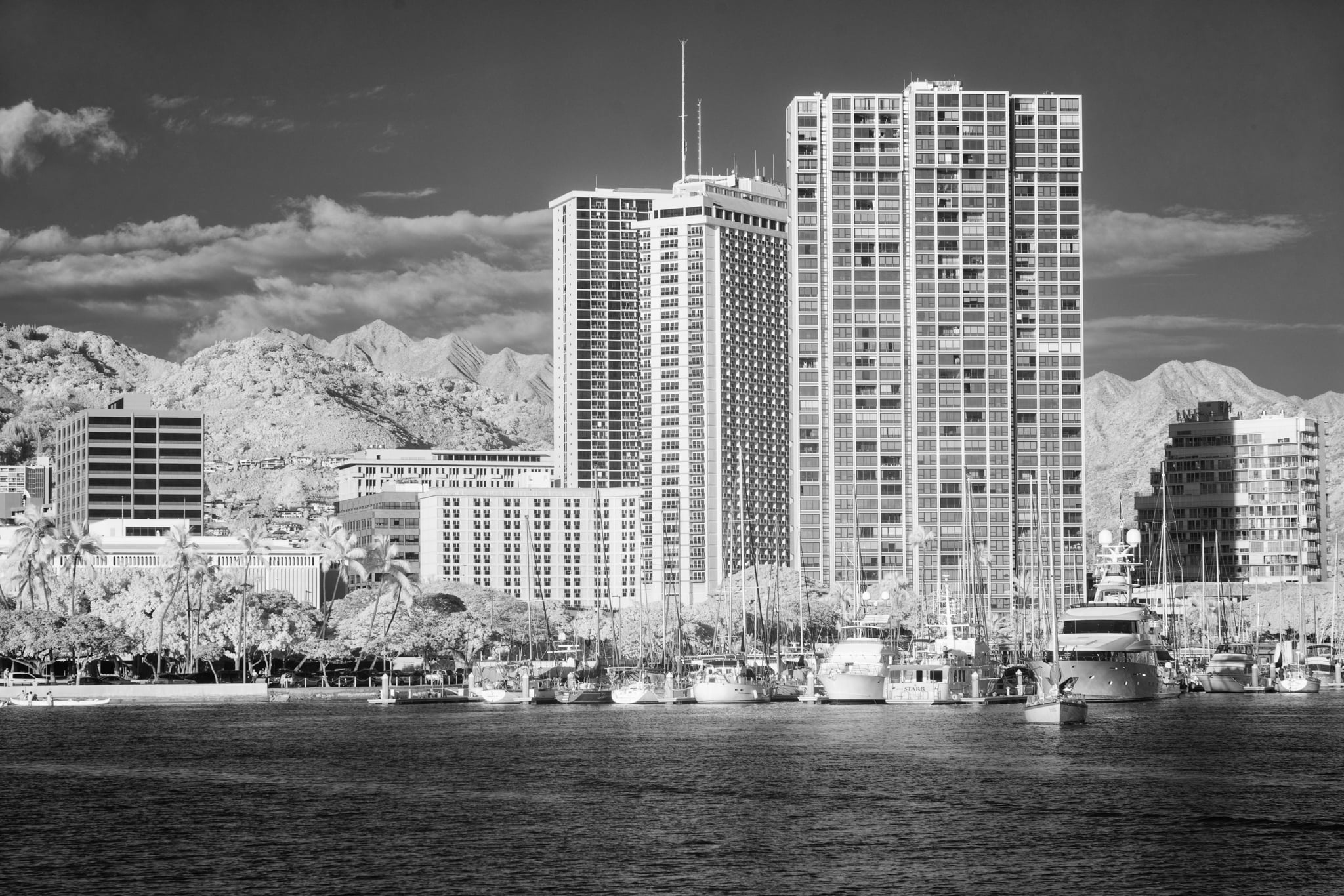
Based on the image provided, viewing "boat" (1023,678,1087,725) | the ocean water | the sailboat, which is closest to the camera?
the ocean water

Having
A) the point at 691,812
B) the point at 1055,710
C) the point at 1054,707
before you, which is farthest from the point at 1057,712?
the point at 691,812

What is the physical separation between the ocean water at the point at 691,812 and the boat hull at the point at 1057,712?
1894 millimetres

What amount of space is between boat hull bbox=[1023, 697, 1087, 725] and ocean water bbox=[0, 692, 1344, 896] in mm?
1894

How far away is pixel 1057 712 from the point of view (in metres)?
175

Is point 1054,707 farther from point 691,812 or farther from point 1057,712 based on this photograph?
point 691,812

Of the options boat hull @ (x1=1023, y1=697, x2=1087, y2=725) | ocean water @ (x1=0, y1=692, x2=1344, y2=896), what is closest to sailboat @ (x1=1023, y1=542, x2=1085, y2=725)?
boat hull @ (x1=1023, y1=697, x2=1087, y2=725)

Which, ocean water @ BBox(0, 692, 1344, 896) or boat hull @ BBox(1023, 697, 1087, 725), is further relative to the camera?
boat hull @ BBox(1023, 697, 1087, 725)

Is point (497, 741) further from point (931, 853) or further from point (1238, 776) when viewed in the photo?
point (931, 853)

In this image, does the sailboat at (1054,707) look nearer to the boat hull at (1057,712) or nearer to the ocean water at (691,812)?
the boat hull at (1057,712)

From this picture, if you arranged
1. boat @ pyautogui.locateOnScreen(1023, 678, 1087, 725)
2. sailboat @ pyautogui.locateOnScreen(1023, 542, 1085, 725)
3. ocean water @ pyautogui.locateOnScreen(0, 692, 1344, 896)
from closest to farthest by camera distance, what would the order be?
ocean water @ pyautogui.locateOnScreen(0, 692, 1344, 896) < sailboat @ pyautogui.locateOnScreen(1023, 542, 1085, 725) < boat @ pyautogui.locateOnScreen(1023, 678, 1087, 725)

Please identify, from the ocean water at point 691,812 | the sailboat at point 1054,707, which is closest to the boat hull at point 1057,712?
the sailboat at point 1054,707

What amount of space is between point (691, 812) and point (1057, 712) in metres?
67.7

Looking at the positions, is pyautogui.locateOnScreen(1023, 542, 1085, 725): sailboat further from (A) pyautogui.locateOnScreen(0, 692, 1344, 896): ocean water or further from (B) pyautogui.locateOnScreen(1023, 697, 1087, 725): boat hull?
(A) pyautogui.locateOnScreen(0, 692, 1344, 896): ocean water

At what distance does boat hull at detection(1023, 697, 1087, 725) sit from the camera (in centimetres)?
17488
